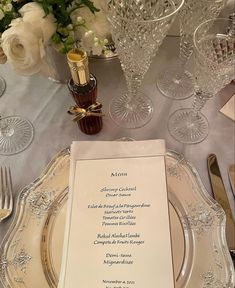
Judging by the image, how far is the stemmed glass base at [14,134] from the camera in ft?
2.12

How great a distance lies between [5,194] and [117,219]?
0.64ft

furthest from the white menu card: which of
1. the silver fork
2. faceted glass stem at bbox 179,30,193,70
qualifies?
faceted glass stem at bbox 179,30,193,70

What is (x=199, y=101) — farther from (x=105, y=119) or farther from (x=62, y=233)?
(x=62, y=233)

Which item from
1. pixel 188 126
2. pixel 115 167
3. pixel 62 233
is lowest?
pixel 62 233

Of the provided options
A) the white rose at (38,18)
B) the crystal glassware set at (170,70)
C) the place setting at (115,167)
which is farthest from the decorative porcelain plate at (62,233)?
the white rose at (38,18)

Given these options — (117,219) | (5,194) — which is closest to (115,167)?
(117,219)

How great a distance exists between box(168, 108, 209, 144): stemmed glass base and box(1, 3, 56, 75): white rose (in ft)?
0.94

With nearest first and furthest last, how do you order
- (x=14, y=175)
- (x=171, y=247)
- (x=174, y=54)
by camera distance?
(x=171, y=247) < (x=14, y=175) < (x=174, y=54)

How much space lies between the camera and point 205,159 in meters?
0.62

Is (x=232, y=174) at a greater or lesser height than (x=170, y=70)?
lesser

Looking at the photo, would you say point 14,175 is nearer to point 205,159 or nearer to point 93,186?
point 93,186

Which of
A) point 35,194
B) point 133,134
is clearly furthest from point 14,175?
point 133,134

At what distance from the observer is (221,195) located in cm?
58

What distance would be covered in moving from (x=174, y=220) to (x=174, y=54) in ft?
1.30
